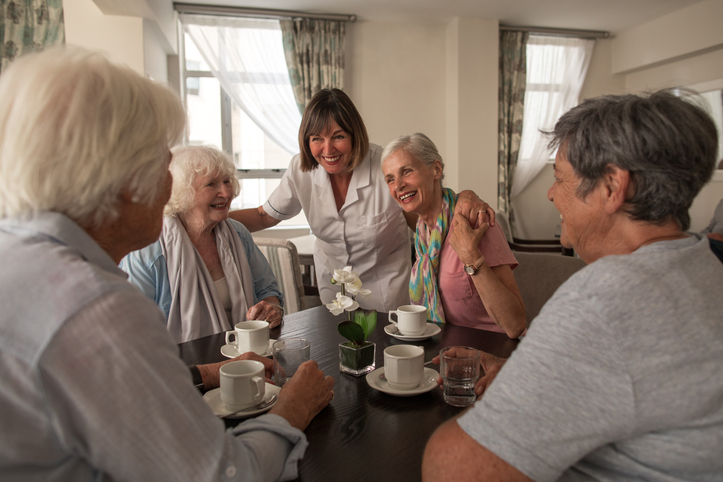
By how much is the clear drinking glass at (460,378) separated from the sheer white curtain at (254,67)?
16.0ft

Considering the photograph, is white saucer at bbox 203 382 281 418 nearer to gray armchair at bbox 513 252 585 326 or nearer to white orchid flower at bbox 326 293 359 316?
white orchid flower at bbox 326 293 359 316

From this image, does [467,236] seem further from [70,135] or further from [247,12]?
[247,12]

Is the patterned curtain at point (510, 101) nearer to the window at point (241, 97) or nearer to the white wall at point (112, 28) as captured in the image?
the window at point (241, 97)

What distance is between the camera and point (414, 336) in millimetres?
1562

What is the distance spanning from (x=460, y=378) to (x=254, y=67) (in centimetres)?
517

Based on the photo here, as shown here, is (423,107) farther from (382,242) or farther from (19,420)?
(19,420)

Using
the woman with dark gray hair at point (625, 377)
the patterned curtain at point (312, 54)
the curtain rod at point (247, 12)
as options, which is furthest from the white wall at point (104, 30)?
the woman with dark gray hair at point (625, 377)

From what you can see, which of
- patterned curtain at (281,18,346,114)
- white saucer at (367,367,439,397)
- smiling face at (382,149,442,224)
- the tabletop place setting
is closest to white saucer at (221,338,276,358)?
the tabletop place setting

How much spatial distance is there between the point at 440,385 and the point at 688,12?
617cm

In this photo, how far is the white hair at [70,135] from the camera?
26.7 inches

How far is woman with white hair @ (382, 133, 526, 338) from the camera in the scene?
167 centimetres

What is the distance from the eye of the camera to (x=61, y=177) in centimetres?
69

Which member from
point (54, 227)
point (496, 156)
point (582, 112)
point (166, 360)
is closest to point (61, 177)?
point (54, 227)

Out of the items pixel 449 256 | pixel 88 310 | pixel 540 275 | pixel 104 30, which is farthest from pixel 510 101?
pixel 88 310
